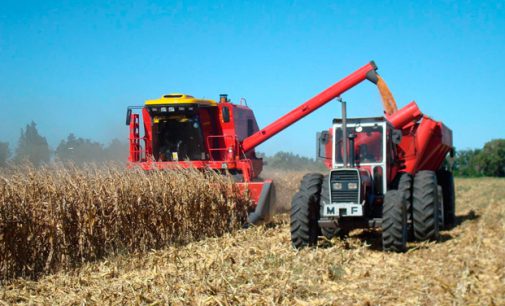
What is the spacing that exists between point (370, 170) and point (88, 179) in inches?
183

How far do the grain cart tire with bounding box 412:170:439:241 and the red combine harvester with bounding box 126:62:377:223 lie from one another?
4.39m

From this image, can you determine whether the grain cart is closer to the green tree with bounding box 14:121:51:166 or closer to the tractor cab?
the tractor cab

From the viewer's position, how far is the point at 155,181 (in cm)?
1052

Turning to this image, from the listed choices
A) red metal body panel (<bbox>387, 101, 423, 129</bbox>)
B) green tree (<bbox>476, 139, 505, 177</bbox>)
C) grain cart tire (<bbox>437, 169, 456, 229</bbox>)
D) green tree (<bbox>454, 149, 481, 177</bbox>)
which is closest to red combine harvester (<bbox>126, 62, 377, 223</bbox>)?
red metal body panel (<bbox>387, 101, 423, 129</bbox>)

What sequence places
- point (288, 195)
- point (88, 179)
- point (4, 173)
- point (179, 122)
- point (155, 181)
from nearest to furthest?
point (4, 173)
point (88, 179)
point (155, 181)
point (179, 122)
point (288, 195)

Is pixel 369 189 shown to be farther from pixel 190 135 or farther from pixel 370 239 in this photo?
pixel 190 135

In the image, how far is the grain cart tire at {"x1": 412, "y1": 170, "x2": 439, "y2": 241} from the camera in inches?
360

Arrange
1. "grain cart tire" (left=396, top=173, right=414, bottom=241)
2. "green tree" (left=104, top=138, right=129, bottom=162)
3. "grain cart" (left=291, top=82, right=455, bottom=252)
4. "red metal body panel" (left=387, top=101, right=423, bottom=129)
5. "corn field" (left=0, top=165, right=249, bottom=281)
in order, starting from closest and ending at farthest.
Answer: "corn field" (left=0, top=165, right=249, bottom=281)
"grain cart" (left=291, top=82, right=455, bottom=252)
"grain cart tire" (left=396, top=173, right=414, bottom=241)
"red metal body panel" (left=387, top=101, right=423, bottom=129)
"green tree" (left=104, top=138, right=129, bottom=162)

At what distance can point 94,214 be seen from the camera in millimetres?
9008

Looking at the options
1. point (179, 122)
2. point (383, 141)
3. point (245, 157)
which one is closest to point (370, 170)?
point (383, 141)

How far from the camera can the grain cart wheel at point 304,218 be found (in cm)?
870

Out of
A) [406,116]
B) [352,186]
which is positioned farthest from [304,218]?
[406,116]

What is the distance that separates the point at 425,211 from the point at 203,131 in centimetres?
599

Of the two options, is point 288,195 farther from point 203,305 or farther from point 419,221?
point 203,305
